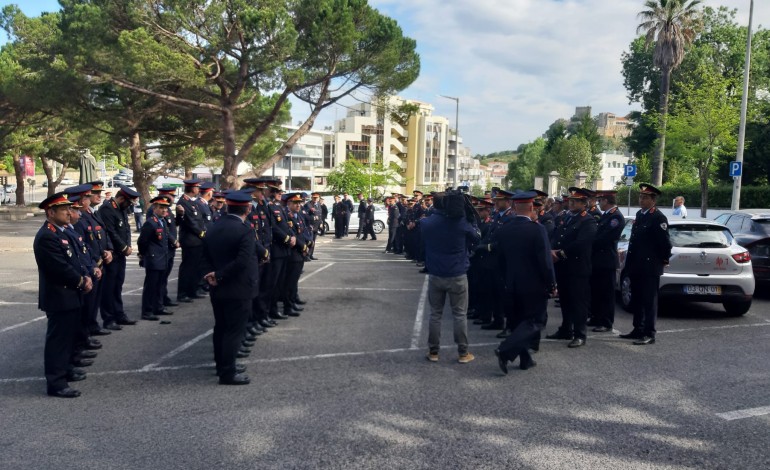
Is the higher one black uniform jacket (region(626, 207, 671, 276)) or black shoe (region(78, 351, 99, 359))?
black uniform jacket (region(626, 207, 671, 276))

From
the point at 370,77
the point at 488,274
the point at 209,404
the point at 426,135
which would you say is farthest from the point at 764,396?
the point at 426,135

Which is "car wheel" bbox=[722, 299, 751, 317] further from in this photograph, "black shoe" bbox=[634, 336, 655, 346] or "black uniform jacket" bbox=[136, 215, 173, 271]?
"black uniform jacket" bbox=[136, 215, 173, 271]

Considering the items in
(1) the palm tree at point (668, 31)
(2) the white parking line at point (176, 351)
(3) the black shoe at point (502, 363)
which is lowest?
(2) the white parking line at point (176, 351)

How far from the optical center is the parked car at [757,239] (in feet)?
37.5

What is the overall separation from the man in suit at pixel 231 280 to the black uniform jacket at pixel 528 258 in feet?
8.90

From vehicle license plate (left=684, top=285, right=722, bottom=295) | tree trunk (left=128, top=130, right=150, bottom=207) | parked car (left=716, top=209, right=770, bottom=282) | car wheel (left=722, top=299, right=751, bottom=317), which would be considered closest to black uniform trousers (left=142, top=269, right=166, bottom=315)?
vehicle license plate (left=684, top=285, right=722, bottom=295)

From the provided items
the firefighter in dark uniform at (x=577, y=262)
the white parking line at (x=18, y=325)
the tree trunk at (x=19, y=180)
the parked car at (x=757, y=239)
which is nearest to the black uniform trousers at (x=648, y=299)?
the firefighter in dark uniform at (x=577, y=262)

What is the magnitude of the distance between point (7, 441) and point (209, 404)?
1505 millimetres

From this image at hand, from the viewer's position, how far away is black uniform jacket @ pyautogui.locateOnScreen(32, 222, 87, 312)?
5734 millimetres

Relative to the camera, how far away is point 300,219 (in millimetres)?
10367

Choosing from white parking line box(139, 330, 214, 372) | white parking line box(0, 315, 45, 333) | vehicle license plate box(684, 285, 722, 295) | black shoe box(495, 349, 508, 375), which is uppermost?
vehicle license plate box(684, 285, 722, 295)

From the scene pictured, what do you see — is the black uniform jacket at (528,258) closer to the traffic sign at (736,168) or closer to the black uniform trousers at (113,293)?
the black uniform trousers at (113,293)

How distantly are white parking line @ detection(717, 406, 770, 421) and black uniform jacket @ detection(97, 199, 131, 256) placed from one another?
7.51 metres

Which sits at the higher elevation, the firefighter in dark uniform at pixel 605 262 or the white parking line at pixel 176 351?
the firefighter in dark uniform at pixel 605 262
